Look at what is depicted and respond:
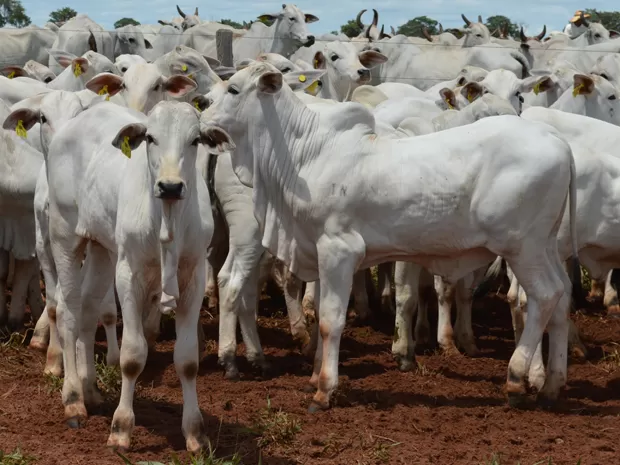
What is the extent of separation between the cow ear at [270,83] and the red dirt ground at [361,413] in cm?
200

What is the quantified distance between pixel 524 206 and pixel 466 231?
39 centimetres

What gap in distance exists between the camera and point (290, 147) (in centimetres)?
779

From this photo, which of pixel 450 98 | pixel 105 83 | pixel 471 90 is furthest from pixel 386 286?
pixel 105 83

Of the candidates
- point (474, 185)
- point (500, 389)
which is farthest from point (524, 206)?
point (500, 389)


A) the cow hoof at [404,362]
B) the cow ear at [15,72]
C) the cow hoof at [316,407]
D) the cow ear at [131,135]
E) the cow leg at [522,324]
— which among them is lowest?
the cow hoof at [404,362]

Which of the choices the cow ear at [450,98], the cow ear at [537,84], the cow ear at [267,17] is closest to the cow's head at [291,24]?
the cow ear at [267,17]

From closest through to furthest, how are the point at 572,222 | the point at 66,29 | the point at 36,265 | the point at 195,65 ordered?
the point at 572,222 < the point at 36,265 < the point at 195,65 < the point at 66,29

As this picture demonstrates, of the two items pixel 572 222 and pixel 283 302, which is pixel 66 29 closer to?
pixel 283 302

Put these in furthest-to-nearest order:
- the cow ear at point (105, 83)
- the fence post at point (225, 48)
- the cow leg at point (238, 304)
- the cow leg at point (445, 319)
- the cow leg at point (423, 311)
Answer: the fence post at point (225, 48), the cow leg at point (423, 311), the cow leg at point (445, 319), the cow ear at point (105, 83), the cow leg at point (238, 304)

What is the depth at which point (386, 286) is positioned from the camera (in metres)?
10.0

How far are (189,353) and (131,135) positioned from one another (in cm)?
121

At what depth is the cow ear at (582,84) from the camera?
430 inches

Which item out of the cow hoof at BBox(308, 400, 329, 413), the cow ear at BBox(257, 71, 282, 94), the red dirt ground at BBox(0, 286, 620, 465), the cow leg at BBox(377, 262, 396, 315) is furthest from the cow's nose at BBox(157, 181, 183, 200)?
the cow leg at BBox(377, 262, 396, 315)

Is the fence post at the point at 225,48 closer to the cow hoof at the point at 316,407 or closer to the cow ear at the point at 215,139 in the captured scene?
the cow hoof at the point at 316,407
